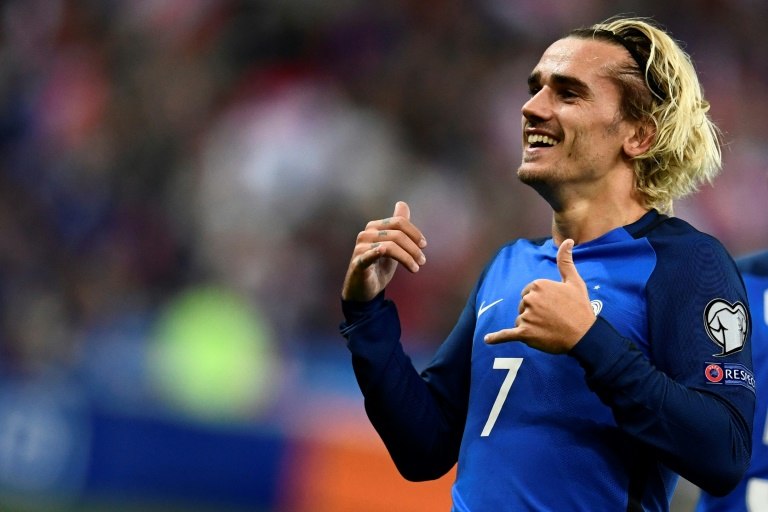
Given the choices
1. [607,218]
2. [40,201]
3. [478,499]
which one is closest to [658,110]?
[607,218]

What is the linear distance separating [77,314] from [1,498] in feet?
7.29

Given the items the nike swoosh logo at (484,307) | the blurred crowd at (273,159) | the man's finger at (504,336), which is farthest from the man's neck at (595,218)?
the blurred crowd at (273,159)

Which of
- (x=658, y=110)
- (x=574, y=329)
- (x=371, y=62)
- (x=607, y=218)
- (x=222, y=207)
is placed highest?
(x=371, y=62)

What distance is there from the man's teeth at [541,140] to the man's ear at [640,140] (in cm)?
18

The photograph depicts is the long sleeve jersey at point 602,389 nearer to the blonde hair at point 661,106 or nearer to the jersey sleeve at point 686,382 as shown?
the jersey sleeve at point 686,382

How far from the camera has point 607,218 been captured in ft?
9.48

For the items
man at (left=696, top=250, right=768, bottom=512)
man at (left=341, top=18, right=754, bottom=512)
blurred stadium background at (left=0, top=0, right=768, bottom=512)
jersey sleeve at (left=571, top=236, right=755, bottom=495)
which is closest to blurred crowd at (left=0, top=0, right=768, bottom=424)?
blurred stadium background at (left=0, top=0, right=768, bottom=512)

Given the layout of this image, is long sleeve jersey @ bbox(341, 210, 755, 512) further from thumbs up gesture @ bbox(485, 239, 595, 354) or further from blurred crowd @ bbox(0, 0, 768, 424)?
blurred crowd @ bbox(0, 0, 768, 424)

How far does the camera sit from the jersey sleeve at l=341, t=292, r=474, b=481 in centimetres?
295

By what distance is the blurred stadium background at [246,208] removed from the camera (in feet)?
27.4

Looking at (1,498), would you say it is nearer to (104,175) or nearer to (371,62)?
(104,175)

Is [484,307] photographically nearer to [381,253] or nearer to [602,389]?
[381,253]

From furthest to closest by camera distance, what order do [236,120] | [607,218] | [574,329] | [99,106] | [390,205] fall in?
[99,106] → [236,120] → [390,205] → [607,218] → [574,329]

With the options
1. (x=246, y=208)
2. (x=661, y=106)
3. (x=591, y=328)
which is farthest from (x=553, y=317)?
(x=246, y=208)
